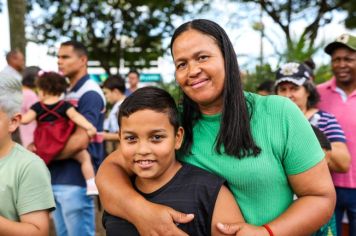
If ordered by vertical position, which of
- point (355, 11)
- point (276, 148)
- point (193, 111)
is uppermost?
point (355, 11)

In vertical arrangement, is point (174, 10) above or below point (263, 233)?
above

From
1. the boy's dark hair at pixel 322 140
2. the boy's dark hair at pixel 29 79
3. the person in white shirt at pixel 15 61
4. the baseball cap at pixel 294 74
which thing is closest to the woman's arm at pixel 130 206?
the boy's dark hair at pixel 322 140

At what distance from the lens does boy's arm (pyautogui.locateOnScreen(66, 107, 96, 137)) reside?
3863 mm

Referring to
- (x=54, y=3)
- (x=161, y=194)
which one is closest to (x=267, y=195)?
(x=161, y=194)

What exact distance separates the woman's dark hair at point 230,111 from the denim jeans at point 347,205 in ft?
6.55

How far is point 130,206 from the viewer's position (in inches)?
71.3

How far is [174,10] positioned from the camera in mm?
18562

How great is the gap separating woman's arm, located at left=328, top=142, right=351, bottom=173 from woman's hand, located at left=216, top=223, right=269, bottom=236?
5.08ft

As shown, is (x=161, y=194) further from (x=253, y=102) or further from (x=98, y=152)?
(x=98, y=152)

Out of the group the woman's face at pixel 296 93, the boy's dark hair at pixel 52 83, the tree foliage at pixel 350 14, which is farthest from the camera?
the tree foliage at pixel 350 14

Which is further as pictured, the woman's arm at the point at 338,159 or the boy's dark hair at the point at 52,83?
the boy's dark hair at the point at 52,83

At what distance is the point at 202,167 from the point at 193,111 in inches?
10.3

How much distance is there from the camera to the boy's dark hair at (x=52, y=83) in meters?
4.12

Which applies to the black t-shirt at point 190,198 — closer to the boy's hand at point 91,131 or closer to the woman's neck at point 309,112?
the woman's neck at point 309,112
